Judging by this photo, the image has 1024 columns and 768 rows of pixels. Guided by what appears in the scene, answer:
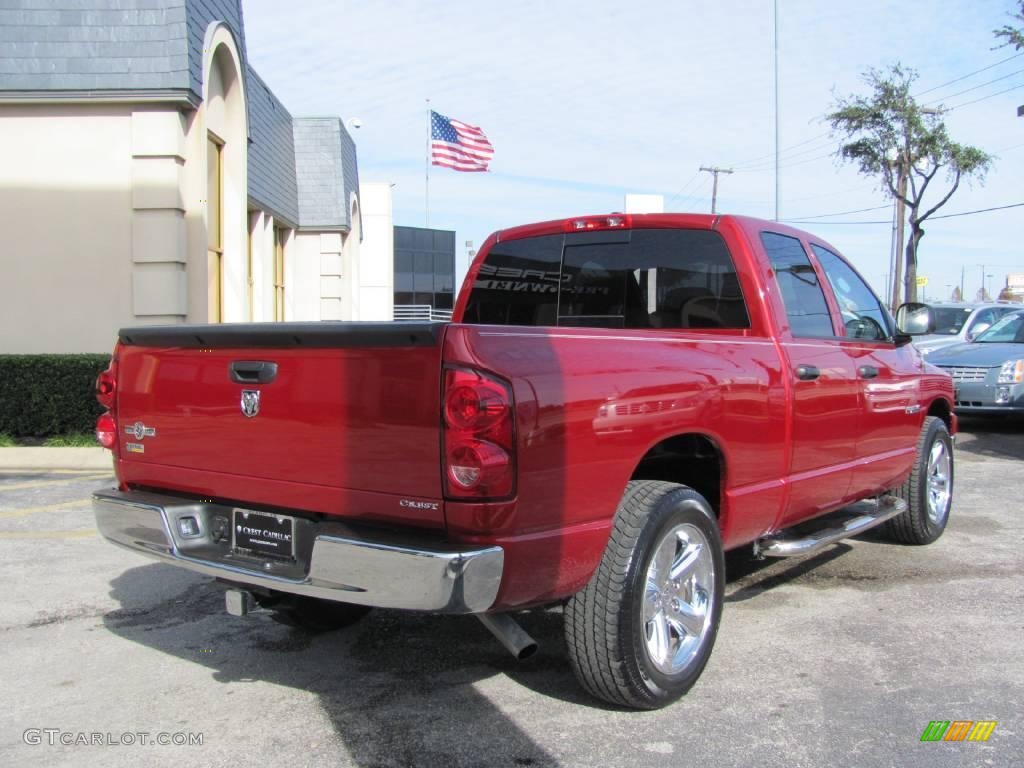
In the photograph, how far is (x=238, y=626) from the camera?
190 inches

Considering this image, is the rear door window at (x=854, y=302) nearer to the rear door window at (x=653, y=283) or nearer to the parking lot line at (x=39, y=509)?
the rear door window at (x=653, y=283)

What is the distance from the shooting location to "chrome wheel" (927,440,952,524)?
6.46 metres

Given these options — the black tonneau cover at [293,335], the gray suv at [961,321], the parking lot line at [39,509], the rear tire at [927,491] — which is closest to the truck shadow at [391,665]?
the rear tire at [927,491]

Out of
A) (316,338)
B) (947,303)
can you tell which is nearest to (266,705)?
(316,338)

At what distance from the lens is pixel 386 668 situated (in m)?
4.20

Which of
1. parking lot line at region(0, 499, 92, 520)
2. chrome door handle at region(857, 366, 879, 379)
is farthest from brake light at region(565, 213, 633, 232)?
parking lot line at region(0, 499, 92, 520)

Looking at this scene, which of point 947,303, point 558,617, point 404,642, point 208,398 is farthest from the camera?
point 947,303

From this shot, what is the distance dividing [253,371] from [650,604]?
5.69ft

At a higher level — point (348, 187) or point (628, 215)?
point (348, 187)

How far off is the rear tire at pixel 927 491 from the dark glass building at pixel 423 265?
40569mm

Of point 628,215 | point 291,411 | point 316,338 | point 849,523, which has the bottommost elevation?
point 849,523

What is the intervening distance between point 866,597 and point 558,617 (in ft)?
5.79

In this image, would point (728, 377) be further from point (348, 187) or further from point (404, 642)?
point (348, 187)

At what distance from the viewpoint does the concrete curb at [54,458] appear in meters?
10.4
